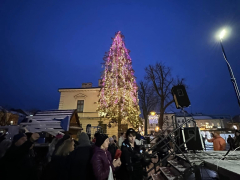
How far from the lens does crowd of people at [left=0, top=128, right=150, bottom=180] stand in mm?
2227

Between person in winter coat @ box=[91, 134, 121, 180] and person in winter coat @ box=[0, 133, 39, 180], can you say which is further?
person in winter coat @ box=[0, 133, 39, 180]

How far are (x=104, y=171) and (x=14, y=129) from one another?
604 centimetres

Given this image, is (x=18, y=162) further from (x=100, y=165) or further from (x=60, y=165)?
(x=100, y=165)

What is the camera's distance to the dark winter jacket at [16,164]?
266 centimetres

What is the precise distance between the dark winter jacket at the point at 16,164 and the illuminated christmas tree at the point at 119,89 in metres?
14.7

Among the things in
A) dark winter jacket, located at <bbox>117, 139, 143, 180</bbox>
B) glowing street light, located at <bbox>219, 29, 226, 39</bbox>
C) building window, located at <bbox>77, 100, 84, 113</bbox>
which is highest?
glowing street light, located at <bbox>219, 29, 226, 39</bbox>

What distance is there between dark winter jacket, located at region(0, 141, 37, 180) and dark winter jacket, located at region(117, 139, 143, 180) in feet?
6.76

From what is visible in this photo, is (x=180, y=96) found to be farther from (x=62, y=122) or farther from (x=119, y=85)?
(x=119, y=85)

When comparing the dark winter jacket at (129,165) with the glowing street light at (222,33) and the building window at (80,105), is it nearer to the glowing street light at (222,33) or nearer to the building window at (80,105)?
the glowing street light at (222,33)

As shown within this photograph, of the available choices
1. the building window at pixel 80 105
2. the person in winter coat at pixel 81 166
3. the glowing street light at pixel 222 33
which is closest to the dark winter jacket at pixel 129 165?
the person in winter coat at pixel 81 166

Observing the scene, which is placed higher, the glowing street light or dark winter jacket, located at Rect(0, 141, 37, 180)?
the glowing street light

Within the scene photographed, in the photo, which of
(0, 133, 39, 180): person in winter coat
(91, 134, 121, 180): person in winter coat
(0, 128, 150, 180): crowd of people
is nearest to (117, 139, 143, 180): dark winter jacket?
(0, 128, 150, 180): crowd of people

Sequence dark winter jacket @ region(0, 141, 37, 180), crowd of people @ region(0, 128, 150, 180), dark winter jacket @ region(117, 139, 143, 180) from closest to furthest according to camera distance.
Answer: crowd of people @ region(0, 128, 150, 180) < dark winter jacket @ region(0, 141, 37, 180) < dark winter jacket @ region(117, 139, 143, 180)

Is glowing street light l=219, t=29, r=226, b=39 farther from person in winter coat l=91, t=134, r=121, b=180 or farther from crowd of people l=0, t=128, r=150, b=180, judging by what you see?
person in winter coat l=91, t=134, r=121, b=180
